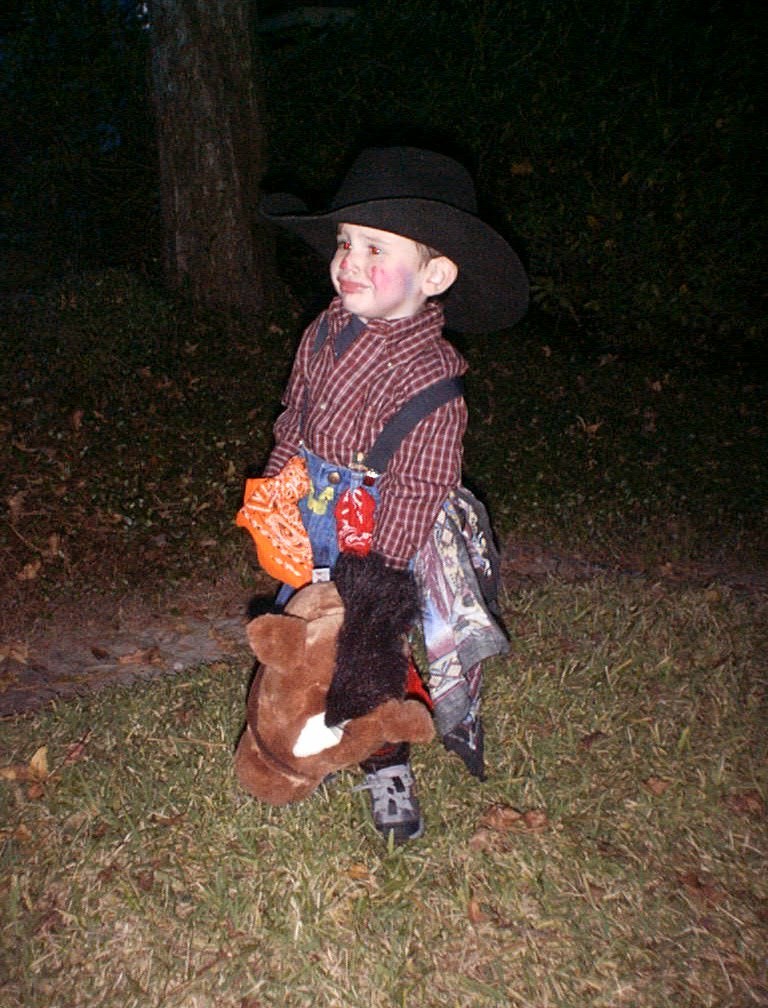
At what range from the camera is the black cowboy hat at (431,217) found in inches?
95.7

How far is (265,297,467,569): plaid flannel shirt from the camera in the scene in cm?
251

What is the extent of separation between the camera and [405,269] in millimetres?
2533

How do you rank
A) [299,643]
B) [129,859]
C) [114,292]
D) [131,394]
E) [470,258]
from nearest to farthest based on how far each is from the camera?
1. [299,643]
2. [470,258]
3. [129,859]
4. [131,394]
5. [114,292]

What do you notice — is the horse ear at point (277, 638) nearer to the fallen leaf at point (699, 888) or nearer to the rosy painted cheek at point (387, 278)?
the rosy painted cheek at point (387, 278)

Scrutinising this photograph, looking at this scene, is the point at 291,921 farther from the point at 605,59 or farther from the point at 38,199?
the point at 38,199

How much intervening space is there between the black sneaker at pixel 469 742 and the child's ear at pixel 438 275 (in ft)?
4.42

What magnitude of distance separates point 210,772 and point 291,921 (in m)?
0.67

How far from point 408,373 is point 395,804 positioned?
1372mm

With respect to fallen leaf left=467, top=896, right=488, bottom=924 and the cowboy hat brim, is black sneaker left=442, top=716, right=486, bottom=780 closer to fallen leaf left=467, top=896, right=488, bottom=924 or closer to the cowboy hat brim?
fallen leaf left=467, top=896, right=488, bottom=924

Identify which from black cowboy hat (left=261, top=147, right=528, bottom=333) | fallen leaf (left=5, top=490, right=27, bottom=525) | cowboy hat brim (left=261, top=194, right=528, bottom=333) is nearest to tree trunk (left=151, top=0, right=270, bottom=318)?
fallen leaf (left=5, top=490, right=27, bottom=525)

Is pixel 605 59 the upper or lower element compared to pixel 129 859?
upper

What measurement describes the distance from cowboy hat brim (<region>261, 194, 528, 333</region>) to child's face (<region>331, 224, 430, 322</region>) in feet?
0.18

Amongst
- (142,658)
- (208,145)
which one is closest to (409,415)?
(142,658)

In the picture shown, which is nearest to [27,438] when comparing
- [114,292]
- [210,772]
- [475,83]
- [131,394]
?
[131,394]
